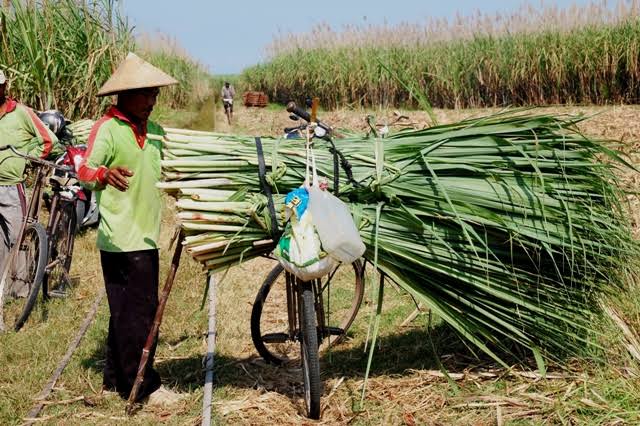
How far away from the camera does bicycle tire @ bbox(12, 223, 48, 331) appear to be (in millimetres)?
5352

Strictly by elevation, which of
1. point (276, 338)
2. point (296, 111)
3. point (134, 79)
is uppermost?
point (134, 79)

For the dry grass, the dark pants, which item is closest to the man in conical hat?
the dark pants

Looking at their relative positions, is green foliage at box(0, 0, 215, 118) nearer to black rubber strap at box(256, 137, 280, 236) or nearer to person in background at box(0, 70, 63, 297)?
person in background at box(0, 70, 63, 297)

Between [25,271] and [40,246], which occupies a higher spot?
[40,246]

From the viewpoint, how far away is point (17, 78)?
9.27m

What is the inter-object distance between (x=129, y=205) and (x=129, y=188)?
9 cm

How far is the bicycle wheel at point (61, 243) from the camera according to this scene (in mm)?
5965

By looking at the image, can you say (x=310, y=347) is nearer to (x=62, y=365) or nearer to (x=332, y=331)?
(x=332, y=331)

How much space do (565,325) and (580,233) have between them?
1.61 ft

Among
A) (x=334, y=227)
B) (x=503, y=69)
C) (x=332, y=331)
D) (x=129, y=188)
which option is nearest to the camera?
(x=334, y=227)

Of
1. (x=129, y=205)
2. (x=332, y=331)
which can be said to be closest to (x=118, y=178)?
(x=129, y=205)

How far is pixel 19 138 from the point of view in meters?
5.55

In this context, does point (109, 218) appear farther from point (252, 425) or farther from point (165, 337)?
point (165, 337)

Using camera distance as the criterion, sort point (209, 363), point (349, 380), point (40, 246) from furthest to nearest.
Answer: point (40, 246), point (209, 363), point (349, 380)
